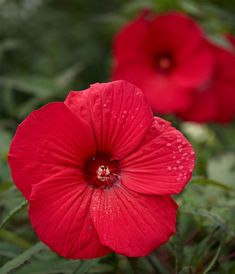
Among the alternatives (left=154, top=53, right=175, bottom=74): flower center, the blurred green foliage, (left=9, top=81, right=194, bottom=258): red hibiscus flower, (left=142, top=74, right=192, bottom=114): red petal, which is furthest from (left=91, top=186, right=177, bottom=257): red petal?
(left=154, top=53, right=175, bottom=74): flower center

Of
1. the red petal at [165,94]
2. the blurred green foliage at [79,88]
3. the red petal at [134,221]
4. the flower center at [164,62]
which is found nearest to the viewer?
the red petal at [134,221]

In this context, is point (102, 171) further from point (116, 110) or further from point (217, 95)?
point (217, 95)

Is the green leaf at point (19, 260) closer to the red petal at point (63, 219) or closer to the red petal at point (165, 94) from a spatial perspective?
the red petal at point (63, 219)

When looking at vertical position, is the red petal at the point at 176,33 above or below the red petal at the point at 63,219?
above

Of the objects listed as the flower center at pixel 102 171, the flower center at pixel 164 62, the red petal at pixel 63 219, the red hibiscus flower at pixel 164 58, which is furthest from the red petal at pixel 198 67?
the red petal at pixel 63 219

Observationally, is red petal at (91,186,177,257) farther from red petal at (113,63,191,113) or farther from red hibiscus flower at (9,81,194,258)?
red petal at (113,63,191,113)

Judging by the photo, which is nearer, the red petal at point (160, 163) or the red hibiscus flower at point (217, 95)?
the red petal at point (160, 163)

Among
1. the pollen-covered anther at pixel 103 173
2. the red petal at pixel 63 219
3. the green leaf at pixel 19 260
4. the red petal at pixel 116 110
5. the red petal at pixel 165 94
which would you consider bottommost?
the green leaf at pixel 19 260

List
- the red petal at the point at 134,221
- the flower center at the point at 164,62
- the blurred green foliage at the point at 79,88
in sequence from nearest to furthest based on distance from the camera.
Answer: the red petal at the point at 134,221 < the blurred green foliage at the point at 79,88 < the flower center at the point at 164,62

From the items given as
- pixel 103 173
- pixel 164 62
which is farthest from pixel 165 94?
pixel 103 173
